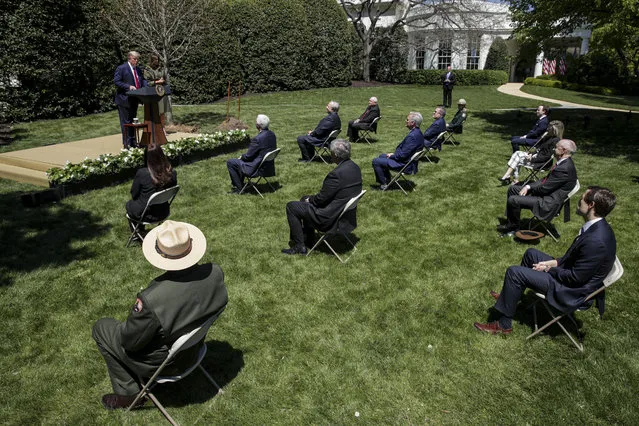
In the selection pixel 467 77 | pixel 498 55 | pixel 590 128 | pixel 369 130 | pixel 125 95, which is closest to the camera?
pixel 125 95

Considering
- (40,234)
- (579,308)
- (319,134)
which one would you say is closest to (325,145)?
(319,134)

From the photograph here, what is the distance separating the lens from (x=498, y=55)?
35.7 m

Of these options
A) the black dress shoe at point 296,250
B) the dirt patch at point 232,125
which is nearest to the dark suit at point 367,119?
the dirt patch at point 232,125

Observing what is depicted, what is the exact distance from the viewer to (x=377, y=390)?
391cm

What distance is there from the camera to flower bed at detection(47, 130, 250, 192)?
818 centimetres

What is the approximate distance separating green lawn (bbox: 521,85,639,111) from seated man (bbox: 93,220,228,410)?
25107 millimetres

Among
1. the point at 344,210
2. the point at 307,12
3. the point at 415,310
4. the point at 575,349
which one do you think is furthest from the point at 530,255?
the point at 307,12

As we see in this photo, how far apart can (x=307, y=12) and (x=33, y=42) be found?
15.7 meters

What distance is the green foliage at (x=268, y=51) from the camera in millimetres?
20766

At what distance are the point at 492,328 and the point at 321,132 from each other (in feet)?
23.1

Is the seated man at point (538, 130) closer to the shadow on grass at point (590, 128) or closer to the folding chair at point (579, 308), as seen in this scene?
the shadow on grass at point (590, 128)

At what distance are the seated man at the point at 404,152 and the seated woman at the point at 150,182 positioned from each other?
4.25 m

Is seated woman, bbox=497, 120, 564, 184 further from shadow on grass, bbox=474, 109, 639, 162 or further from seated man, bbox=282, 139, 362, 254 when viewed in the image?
seated man, bbox=282, 139, 362, 254

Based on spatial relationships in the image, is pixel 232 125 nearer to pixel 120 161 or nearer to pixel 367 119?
pixel 367 119
